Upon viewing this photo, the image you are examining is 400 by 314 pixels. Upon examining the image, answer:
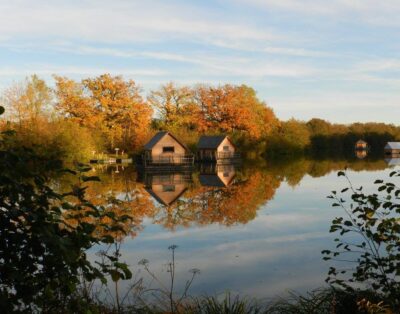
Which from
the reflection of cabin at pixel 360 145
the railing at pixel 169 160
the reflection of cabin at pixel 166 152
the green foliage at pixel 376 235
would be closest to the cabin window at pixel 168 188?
the railing at pixel 169 160

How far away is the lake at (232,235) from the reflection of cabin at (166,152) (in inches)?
772

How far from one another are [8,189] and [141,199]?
768 inches

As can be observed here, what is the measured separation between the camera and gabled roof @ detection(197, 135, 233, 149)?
54281 millimetres

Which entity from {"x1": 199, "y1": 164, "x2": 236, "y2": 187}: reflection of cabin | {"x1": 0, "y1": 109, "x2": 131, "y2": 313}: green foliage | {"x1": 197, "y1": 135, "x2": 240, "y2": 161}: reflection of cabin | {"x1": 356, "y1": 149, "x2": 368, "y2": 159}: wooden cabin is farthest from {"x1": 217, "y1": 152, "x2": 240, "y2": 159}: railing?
{"x1": 0, "y1": 109, "x2": 131, "y2": 313}: green foliage

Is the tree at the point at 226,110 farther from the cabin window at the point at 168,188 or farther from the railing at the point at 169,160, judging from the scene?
the cabin window at the point at 168,188

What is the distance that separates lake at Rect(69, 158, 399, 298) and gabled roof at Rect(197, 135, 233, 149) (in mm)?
27472

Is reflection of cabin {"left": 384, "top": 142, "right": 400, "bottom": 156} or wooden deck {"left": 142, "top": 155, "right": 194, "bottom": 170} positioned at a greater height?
reflection of cabin {"left": 384, "top": 142, "right": 400, "bottom": 156}

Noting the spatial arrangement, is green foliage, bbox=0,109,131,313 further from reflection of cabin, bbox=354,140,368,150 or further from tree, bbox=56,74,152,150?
reflection of cabin, bbox=354,140,368,150

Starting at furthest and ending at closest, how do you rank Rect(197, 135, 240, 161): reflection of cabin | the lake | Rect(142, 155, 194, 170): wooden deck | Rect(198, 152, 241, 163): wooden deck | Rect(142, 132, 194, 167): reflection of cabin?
Rect(197, 135, 240, 161): reflection of cabin < Rect(198, 152, 241, 163): wooden deck < Rect(142, 132, 194, 167): reflection of cabin < Rect(142, 155, 194, 170): wooden deck < the lake

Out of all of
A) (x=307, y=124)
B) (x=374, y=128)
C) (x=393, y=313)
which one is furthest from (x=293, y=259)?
(x=374, y=128)

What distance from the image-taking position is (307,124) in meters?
97.4

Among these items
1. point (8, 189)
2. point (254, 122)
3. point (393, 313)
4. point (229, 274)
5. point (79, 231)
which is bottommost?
point (229, 274)

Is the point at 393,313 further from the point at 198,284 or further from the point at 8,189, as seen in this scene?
the point at 198,284

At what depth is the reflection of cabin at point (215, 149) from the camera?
54.1m
